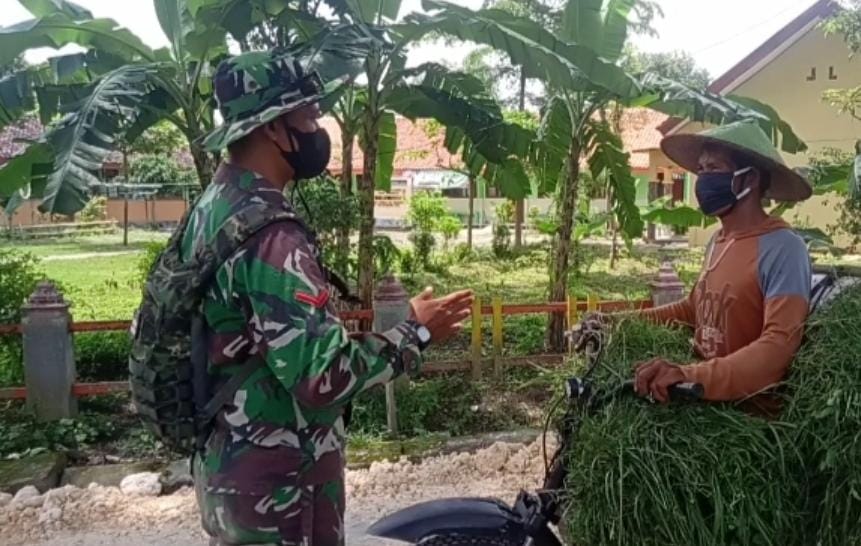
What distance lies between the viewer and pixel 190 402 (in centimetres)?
175

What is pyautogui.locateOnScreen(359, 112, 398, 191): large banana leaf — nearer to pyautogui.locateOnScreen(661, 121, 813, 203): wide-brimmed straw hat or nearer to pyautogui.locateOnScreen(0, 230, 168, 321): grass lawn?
pyautogui.locateOnScreen(0, 230, 168, 321): grass lawn

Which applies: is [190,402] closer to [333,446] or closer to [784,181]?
[333,446]

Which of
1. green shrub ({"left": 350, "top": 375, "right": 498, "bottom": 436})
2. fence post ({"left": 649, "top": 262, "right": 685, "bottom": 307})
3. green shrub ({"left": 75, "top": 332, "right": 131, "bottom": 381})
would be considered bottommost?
green shrub ({"left": 350, "top": 375, "right": 498, "bottom": 436})

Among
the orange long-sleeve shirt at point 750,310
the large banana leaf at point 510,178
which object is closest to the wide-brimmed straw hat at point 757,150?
the orange long-sleeve shirt at point 750,310

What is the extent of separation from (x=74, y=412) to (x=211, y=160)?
191 centimetres

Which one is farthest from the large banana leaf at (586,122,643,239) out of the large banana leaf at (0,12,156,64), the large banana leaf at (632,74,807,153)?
the large banana leaf at (0,12,156,64)

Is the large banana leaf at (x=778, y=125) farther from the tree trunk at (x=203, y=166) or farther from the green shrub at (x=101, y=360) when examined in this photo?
the green shrub at (x=101, y=360)

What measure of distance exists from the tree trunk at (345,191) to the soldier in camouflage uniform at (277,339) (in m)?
4.39

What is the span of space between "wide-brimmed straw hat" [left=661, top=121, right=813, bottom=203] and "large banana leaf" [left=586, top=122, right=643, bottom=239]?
4.54 m

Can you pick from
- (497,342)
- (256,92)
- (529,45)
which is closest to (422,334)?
(256,92)

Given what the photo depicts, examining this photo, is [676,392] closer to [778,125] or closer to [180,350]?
[180,350]

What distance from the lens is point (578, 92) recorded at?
A: 6566 mm

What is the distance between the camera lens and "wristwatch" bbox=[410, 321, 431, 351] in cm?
175

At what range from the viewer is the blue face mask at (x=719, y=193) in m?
2.30
